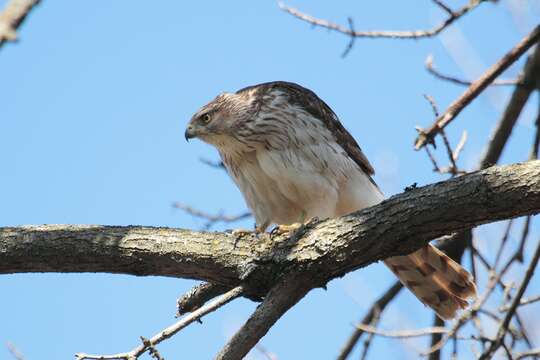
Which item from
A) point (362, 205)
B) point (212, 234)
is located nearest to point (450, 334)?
point (362, 205)

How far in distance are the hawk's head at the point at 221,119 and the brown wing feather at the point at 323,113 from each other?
21cm

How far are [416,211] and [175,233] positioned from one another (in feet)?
3.88

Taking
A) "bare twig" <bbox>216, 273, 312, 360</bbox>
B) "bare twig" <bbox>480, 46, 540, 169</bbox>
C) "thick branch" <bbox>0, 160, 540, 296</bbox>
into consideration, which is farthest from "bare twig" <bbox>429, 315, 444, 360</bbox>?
"bare twig" <bbox>216, 273, 312, 360</bbox>

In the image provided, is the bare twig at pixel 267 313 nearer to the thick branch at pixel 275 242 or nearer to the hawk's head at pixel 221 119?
the thick branch at pixel 275 242

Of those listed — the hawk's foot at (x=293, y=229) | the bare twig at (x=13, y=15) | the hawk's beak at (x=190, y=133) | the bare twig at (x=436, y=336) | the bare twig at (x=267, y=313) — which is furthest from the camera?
the hawk's beak at (x=190, y=133)

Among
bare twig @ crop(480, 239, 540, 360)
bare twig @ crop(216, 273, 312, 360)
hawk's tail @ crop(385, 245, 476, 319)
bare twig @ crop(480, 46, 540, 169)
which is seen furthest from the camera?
bare twig @ crop(480, 46, 540, 169)

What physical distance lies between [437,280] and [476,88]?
1.33 metres

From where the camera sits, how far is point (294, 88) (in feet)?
19.0

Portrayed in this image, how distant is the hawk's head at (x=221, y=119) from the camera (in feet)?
18.0

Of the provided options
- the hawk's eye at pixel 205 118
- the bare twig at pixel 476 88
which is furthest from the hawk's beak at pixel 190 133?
the bare twig at pixel 476 88

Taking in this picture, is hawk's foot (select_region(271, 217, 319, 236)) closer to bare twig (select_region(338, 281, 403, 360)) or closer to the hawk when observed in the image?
the hawk

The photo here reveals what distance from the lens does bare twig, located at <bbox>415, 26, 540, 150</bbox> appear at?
16.1ft

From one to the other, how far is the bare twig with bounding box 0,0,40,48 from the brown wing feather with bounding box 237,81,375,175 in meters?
4.40

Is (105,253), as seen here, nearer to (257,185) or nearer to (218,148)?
(257,185)
